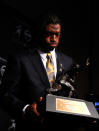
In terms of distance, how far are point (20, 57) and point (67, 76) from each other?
317 mm

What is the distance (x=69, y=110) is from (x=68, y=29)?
5.34 ft

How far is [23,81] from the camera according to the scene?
1326mm

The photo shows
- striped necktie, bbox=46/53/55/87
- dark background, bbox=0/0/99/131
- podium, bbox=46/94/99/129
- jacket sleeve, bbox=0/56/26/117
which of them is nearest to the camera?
podium, bbox=46/94/99/129

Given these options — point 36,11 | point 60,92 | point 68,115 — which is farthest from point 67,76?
point 36,11

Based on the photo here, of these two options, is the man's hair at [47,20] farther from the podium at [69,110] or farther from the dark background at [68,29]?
the podium at [69,110]

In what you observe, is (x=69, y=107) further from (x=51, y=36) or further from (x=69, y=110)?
(x=51, y=36)

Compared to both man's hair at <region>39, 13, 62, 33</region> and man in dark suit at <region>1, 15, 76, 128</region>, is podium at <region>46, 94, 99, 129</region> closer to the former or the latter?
man in dark suit at <region>1, 15, 76, 128</region>

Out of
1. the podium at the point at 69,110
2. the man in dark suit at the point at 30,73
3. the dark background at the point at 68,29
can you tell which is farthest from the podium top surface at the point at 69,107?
the dark background at the point at 68,29

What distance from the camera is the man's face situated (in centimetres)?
137

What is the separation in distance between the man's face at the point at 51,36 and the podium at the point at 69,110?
383 mm

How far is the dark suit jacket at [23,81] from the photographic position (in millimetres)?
1274

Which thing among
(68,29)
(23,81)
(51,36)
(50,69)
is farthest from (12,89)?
(68,29)

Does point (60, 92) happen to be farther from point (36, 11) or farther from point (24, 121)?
point (36, 11)

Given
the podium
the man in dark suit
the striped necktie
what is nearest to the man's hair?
the man in dark suit
